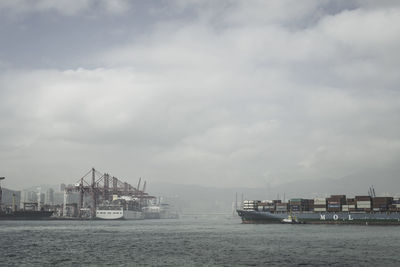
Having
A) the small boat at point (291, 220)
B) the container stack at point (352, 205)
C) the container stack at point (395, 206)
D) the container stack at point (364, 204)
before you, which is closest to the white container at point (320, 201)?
the container stack at point (352, 205)

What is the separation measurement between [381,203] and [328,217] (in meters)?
18.1

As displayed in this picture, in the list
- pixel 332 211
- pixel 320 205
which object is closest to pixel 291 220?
pixel 320 205

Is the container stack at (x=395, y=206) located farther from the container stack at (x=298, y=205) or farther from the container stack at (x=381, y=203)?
the container stack at (x=298, y=205)

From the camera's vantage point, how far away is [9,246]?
70.1 m

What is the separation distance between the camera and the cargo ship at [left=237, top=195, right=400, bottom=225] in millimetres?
132125

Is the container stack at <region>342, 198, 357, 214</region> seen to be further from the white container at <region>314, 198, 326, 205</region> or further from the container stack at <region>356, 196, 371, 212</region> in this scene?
the white container at <region>314, 198, 326, 205</region>

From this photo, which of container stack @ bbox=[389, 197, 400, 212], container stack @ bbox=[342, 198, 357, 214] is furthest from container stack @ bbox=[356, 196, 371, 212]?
container stack @ bbox=[389, 197, 400, 212]

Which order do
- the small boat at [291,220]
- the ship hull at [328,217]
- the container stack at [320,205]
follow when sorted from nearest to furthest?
the ship hull at [328,217] → the container stack at [320,205] → the small boat at [291,220]

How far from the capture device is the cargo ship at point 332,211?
13212 cm

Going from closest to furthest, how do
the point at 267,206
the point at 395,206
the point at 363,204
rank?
the point at 395,206 < the point at 363,204 < the point at 267,206

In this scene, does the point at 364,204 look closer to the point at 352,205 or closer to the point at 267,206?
the point at 352,205

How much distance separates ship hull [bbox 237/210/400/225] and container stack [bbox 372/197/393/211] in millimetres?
2165

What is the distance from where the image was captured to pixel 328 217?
13888 cm

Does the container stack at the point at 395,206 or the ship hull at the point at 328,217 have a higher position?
the container stack at the point at 395,206
